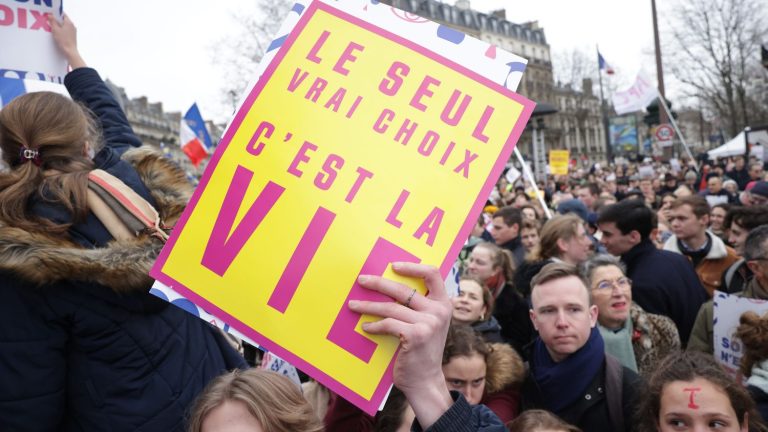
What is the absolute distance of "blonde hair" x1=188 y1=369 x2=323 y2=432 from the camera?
5.42 ft

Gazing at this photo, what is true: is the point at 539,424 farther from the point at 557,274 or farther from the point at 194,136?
the point at 194,136

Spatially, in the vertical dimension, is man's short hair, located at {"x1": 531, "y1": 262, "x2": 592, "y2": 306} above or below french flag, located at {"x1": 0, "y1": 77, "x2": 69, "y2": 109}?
below

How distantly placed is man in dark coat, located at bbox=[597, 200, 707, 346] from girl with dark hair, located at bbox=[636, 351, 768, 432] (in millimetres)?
1670

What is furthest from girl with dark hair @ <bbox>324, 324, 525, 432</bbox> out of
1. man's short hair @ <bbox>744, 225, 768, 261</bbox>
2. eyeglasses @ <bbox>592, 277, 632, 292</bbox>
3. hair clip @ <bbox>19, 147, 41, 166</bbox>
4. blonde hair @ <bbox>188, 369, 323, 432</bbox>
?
hair clip @ <bbox>19, 147, 41, 166</bbox>

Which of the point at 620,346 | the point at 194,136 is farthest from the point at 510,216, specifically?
the point at 194,136

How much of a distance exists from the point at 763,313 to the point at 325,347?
8.46 feet

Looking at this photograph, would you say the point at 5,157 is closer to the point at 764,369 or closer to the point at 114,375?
the point at 114,375

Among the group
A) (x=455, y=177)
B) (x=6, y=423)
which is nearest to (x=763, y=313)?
(x=455, y=177)

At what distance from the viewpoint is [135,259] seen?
5.61 ft

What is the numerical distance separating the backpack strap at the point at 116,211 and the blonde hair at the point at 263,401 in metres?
0.45

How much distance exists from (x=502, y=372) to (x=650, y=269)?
1.95m

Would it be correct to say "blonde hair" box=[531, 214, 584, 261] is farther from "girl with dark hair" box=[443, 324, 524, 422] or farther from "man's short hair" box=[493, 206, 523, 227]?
"girl with dark hair" box=[443, 324, 524, 422]

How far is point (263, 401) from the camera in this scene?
5.48 feet

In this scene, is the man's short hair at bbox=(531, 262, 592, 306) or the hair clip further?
the man's short hair at bbox=(531, 262, 592, 306)
